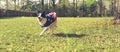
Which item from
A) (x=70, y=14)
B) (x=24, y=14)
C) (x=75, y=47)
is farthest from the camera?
(x=70, y=14)

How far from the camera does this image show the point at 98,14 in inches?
2066

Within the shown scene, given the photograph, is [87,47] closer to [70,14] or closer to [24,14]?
[24,14]

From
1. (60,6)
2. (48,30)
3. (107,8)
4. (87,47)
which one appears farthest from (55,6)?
(87,47)

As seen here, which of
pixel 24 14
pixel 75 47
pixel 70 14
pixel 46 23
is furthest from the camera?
pixel 70 14

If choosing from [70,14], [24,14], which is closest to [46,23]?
[24,14]

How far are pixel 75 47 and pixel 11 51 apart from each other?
2.05 metres

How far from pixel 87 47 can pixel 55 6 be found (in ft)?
148

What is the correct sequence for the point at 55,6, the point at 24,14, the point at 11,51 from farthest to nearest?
the point at 55,6
the point at 24,14
the point at 11,51

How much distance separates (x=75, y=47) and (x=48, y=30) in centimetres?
376

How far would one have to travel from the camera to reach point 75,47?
10617 mm

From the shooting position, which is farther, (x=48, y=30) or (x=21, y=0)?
(x=21, y=0)

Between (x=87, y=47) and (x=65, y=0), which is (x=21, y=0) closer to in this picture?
(x=65, y=0)

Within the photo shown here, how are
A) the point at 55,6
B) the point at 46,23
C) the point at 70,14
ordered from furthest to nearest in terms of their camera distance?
the point at 55,6
the point at 70,14
the point at 46,23

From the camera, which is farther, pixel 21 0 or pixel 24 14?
pixel 21 0
